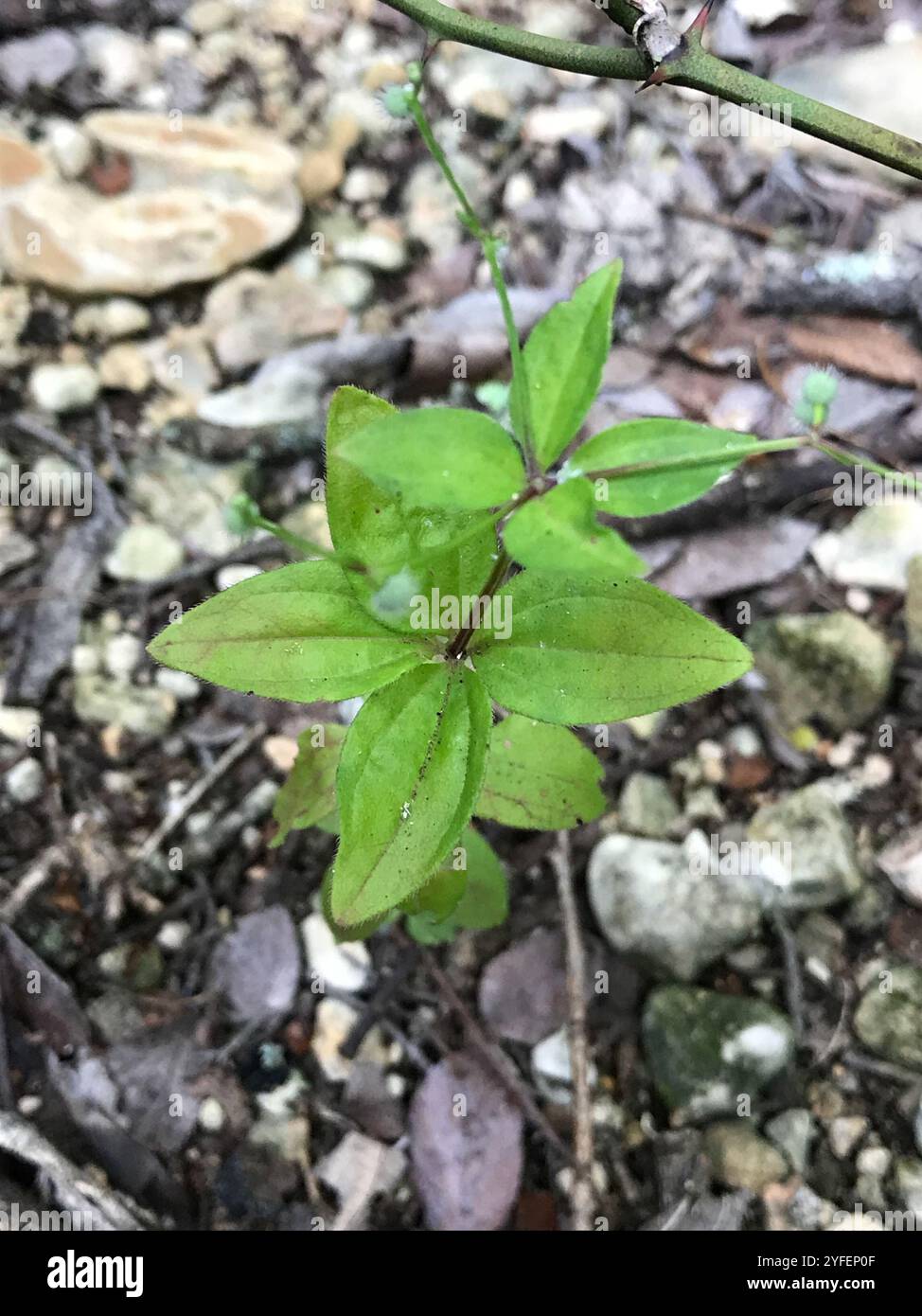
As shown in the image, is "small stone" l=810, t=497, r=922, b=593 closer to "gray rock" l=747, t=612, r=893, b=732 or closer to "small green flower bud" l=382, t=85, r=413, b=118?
"gray rock" l=747, t=612, r=893, b=732

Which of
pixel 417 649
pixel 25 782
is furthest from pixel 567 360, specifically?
pixel 25 782

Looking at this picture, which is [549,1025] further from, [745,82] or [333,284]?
[333,284]

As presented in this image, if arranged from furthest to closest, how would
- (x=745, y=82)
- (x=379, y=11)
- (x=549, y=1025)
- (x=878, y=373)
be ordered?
(x=379, y=11) < (x=878, y=373) < (x=549, y=1025) < (x=745, y=82)

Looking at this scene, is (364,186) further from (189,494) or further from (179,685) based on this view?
(179,685)

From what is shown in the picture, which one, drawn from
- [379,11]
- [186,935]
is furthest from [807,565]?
[379,11]

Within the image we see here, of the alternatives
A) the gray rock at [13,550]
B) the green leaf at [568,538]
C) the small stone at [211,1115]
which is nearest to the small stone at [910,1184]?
the small stone at [211,1115]

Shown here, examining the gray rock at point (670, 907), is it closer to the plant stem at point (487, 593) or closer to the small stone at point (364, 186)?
the plant stem at point (487, 593)

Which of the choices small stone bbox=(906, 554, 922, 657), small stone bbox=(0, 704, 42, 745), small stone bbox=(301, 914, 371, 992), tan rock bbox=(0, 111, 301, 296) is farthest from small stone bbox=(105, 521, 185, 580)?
small stone bbox=(906, 554, 922, 657)
